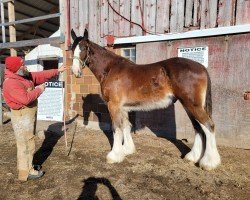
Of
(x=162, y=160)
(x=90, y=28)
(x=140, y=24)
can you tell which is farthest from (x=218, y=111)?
(x=90, y=28)

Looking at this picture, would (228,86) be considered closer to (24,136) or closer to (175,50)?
(175,50)

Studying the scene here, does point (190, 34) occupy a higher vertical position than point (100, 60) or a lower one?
higher

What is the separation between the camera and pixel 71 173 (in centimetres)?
494

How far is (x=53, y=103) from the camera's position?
8.56 metres

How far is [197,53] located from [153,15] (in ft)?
5.32

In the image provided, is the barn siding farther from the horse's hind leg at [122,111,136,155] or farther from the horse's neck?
the horse's neck

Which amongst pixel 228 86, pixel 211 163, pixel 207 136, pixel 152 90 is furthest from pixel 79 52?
pixel 228 86

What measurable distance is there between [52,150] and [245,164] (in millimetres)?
4312

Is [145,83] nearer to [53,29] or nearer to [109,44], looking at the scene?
[109,44]

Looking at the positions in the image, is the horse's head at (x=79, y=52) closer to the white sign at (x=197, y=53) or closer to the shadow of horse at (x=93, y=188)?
the shadow of horse at (x=93, y=188)

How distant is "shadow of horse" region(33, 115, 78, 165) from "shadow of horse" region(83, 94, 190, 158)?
878 millimetres

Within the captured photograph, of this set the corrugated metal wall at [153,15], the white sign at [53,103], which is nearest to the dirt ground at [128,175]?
the white sign at [53,103]

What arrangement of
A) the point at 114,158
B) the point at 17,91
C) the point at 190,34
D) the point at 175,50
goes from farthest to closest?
1. the point at 175,50
2. the point at 190,34
3. the point at 114,158
4. the point at 17,91

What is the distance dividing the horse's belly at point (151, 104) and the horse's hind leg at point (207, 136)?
1.43 ft
